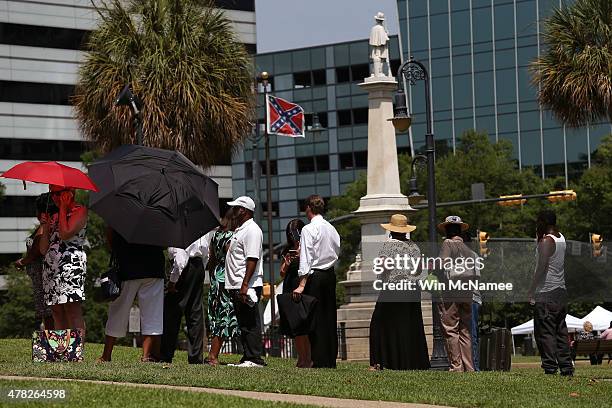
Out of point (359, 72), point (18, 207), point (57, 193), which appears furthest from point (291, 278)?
point (359, 72)

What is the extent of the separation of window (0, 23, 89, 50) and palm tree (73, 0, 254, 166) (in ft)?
124

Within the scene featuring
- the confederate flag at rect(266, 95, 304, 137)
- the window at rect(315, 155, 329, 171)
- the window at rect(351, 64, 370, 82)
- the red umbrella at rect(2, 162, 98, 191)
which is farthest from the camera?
the window at rect(315, 155, 329, 171)

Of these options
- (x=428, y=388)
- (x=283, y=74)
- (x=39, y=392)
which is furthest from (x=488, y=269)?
(x=283, y=74)

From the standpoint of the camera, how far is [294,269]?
1539 cm

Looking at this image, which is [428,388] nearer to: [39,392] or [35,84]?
[39,392]

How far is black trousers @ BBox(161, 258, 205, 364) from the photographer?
14.9 meters

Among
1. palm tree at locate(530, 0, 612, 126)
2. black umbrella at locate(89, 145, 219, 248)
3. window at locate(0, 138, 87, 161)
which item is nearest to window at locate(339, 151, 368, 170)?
window at locate(0, 138, 87, 161)

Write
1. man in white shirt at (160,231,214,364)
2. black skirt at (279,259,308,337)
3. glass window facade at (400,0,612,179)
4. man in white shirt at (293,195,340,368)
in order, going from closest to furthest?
man in white shirt at (293,195,340,368) < man in white shirt at (160,231,214,364) < black skirt at (279,259,308,337) < glass window facade at (400,0,612,179)

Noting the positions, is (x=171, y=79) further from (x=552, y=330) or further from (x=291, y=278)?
(x=552, y=330)

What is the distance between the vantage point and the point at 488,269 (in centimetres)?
1683

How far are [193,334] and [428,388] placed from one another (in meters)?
4.14

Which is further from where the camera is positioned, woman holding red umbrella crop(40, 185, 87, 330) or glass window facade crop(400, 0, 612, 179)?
glass window facade crop(400, 0, 612, 179)

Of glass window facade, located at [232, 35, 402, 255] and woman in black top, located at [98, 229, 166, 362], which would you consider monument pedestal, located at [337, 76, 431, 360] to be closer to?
woman in black top, located at [98, 229, 166, 362]

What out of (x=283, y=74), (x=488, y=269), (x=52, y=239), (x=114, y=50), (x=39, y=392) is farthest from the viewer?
(x=283, y=74)
